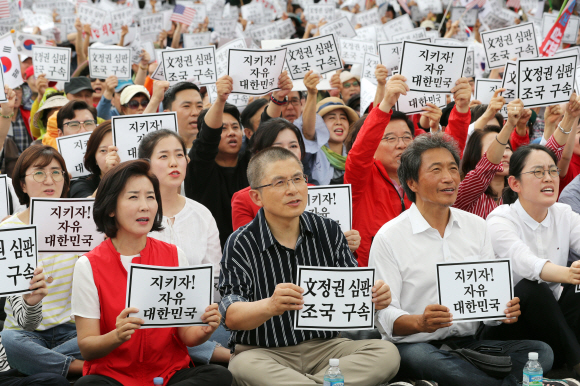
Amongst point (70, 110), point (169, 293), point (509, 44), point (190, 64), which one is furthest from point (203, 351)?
point (509, 44)

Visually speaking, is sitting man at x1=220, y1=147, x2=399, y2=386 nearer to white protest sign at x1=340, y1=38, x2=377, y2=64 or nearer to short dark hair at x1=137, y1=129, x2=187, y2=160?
short dark hair at x1=137, y1=129, x2=187, y2=160

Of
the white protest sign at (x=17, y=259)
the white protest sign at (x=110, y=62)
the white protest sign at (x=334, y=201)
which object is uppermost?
the white protest sign at (x=110, y=62)

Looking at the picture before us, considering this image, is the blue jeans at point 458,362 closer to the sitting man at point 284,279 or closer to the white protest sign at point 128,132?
the sitting man at point 284,279

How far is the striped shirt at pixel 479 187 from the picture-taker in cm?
520

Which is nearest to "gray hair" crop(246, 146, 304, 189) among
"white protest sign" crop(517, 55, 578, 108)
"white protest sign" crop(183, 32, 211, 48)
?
"white protest sign" crop(517, 55, 578, 108)

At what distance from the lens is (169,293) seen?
3.55 meters

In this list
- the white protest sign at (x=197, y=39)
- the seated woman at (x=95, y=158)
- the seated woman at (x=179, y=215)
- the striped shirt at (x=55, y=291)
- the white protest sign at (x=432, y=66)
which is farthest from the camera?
the white protest sign at (x=197, y=39)

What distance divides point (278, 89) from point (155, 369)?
9.83ft

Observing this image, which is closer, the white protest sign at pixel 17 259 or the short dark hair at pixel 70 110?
the white protest sign at pixel 17 259

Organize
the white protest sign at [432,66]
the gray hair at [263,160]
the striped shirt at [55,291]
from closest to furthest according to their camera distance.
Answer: the gray hair at [263,160] → the striped shirt at [55,291] → the white protest sign at [432,66]

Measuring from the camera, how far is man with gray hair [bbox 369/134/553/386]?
406 centimetres

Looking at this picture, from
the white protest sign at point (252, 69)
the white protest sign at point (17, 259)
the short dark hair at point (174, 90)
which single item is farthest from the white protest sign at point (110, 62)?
the white protest sign at point (17, 259)

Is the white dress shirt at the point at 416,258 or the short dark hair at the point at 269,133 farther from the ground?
the short dark hair at the point at 269,133

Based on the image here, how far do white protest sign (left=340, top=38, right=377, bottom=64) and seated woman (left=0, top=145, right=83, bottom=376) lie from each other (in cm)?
540
